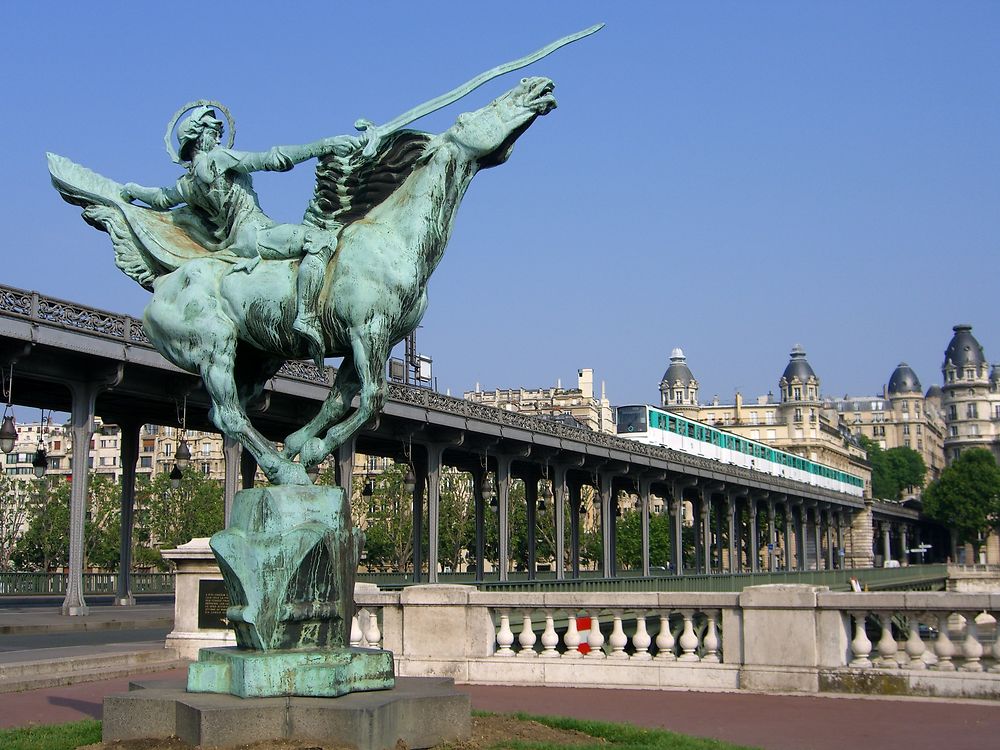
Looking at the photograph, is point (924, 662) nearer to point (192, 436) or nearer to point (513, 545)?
point (513, 545)

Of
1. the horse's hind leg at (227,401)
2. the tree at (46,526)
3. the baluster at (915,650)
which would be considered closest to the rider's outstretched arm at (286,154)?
the horse's hind leg at (227,401)

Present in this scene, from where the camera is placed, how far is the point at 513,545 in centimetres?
9344

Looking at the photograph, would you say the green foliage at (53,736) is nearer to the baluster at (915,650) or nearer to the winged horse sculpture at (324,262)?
the winged horse sculpture at (324,262)

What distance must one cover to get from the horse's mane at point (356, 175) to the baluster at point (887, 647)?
22.0 feet

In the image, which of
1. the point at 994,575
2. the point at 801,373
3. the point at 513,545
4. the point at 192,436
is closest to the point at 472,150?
the point at 513,545

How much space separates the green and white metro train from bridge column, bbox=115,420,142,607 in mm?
33825

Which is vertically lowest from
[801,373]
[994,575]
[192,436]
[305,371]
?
[994,575]

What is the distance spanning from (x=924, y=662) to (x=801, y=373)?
17019 centimetres

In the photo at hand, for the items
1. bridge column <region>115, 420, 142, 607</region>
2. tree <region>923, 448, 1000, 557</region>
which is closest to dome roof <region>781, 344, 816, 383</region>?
tree <region>923, 448, 1000, 557</region>

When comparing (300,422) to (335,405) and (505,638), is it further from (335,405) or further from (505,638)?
(335,405)

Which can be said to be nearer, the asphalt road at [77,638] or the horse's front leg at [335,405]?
the horse's front leg at [335,405]

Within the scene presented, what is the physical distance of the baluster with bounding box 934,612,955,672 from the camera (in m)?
11.1

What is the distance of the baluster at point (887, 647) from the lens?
11406mm

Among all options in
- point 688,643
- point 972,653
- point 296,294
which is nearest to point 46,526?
point 688,643
